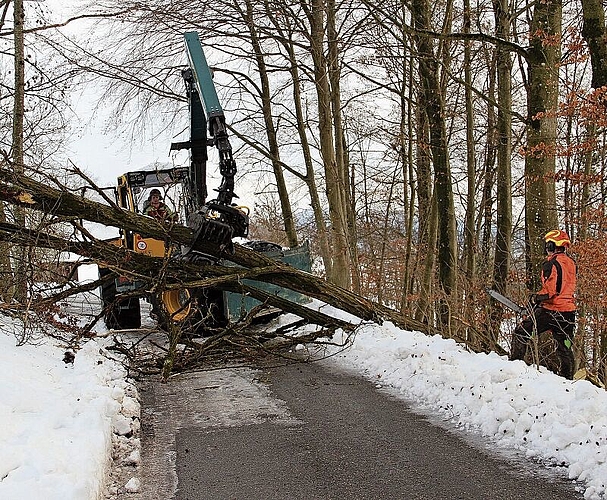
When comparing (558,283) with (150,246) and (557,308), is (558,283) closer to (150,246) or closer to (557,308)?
(557,308)

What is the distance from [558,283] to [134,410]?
5.48 m

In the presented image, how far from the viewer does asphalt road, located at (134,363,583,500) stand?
4.93 meters

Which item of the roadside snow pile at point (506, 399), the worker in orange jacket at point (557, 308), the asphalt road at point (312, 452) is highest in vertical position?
the worker in orange jacket at point (557, 308)

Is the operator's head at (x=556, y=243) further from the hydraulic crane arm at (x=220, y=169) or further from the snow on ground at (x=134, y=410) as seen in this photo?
the hydraulic crane arm at (x=220, y=169)

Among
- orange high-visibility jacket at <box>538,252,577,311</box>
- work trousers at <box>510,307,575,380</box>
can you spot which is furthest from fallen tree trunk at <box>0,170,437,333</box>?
orange high-visibility jacket at <box>538,252,577,311</box>

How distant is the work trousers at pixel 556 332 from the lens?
30.0 feet

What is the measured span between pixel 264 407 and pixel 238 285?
321 cm

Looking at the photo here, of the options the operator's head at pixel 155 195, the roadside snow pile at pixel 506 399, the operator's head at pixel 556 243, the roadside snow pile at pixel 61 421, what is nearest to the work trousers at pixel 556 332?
the operator's head at pixel 556 243

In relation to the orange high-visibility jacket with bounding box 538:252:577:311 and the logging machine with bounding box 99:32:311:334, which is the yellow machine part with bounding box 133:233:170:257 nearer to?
the logging machine with bounding box 99:32:311:334

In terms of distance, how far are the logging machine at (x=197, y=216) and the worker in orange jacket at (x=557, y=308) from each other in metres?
3.85

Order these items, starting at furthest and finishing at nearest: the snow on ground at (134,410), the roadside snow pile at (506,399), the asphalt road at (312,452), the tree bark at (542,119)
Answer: the tree bark at (542,119) → the roadside snow pile at (506,399) → the asphalt road at (312,452) → the snow on ground at (134,410)

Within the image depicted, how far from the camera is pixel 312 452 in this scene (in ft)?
19.1

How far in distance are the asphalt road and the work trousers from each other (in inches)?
85.5

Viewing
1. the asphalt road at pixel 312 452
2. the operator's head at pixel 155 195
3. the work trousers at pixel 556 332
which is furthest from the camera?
the operator's head at pixel 155 195
